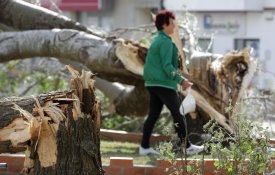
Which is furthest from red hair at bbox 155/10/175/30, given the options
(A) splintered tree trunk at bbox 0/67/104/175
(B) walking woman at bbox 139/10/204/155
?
(A) splintered tree trunk at bbox 0/67/104/175

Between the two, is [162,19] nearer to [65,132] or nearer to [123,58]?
[123,58]

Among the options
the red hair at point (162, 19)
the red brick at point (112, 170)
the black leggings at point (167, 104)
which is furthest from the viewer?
the red hair at point (162, 19)

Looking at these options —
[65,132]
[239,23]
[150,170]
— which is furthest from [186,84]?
[239,23]

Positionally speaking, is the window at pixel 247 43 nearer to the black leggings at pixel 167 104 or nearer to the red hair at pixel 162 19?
the black leggings at pixel 167 104

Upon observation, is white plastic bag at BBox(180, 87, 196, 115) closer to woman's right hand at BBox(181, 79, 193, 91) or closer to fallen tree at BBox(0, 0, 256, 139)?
woman's right hand at BBox(181, 79, 193, 91)

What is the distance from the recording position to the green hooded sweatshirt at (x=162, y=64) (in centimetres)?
880

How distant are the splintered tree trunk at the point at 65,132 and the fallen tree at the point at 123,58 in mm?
3127

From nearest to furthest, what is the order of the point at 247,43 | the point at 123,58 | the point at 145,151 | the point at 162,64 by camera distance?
the point at 162,64 → the point at 145,151 → the point at 123,58 → the point at 247,43

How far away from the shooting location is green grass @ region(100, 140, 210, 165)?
8477 mm

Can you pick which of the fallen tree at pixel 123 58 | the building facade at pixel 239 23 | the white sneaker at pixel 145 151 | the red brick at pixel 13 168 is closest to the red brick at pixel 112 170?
the red brick at pixel 13 168

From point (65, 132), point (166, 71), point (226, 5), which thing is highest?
point (226, 5)

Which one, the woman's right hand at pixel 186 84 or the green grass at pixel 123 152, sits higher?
the woman's right hand at pixel 186 84

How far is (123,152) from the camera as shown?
9531 millimetres

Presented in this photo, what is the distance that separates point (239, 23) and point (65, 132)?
Answer: 80.5 ft
